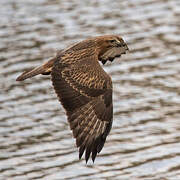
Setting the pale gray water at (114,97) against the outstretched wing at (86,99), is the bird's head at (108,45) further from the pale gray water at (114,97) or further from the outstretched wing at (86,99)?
the pale gray water at (114,97)

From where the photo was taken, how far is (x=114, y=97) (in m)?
14.1

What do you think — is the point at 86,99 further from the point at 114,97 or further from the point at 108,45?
the point at 114,97

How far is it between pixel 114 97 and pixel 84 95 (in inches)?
167

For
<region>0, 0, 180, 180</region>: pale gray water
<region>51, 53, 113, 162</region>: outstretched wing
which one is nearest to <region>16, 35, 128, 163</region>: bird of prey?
<region>51, 53, 113, 162</region>: outstretched wing

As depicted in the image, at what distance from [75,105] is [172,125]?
11.2 feet

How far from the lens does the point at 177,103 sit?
13.6m

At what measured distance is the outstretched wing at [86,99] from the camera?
31.6ft

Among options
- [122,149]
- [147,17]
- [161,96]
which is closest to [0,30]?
[147,17]

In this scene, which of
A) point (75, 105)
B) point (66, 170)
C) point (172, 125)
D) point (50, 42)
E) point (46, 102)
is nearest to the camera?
point (75, 105)

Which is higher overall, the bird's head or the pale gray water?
the bird's head

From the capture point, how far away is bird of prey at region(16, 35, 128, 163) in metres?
9.59

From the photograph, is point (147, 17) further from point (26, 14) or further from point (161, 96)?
point (161, 96)

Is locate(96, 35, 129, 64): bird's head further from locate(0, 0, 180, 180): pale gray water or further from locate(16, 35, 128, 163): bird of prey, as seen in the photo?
locate(0, 0, 180, 180): pale gray water

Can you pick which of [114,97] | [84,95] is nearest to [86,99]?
[84,95]
